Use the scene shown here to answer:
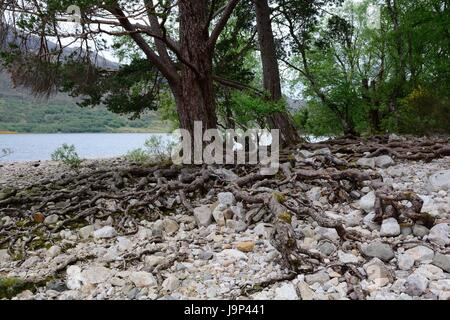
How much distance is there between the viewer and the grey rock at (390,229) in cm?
338

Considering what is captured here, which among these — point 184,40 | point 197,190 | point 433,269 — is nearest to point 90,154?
point 184,40

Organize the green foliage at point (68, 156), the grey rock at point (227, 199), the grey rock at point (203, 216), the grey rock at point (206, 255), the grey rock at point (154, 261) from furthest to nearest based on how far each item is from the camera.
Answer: the green foliage at point (68, 156)
the grey rock at point (227, 199)
the grey rock at point (203, 216)
the grey rock at point (206, 255)
the grey rock at point (154, 261)

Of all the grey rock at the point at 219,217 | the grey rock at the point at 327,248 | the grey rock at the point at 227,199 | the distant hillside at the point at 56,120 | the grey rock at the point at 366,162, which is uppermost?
the distant hillside at the point at 56,120

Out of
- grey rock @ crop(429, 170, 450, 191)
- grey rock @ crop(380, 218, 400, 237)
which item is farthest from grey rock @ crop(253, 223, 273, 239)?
grey rock @ crop(429, 170, 450, 191)

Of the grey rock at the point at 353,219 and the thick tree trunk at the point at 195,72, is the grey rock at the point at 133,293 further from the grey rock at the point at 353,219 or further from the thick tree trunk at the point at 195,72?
the thick tree trunk at the point at 195,72

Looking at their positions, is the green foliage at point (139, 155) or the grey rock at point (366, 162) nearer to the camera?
the grey rock at point (366, 162)

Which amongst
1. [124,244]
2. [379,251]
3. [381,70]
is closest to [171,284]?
[124,244]

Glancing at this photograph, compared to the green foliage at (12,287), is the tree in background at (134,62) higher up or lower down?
higher up

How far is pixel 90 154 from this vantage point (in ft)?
52.9

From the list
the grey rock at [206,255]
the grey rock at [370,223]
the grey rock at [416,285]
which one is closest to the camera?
the grey rock at [416,285]

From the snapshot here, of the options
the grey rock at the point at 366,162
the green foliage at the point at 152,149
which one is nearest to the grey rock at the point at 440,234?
the grey rock at the point at 366,162

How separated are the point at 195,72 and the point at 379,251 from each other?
176 inches
